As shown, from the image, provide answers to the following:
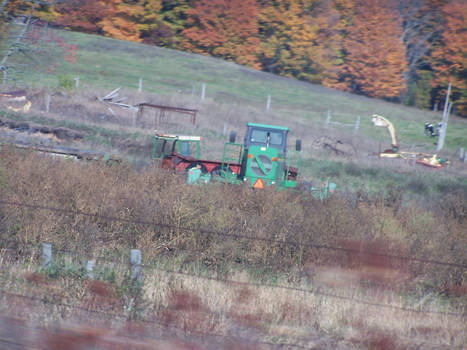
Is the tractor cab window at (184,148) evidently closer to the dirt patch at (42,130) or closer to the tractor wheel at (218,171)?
the tractor wheel at (218,171)

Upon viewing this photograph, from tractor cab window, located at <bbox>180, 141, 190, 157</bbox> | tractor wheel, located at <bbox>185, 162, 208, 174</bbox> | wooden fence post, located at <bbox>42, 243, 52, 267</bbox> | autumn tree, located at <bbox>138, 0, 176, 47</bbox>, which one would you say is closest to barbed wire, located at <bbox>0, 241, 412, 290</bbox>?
wooden fence post, located at <bbox>42, 243, 52, 267</bbox>

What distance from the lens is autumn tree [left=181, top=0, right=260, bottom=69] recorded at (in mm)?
39125

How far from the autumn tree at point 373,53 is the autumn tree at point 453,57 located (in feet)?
9.55

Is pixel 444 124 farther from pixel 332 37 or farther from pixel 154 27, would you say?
pixel 154 27

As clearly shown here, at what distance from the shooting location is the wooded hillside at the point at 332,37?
39.8 m

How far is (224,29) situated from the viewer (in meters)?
40.0

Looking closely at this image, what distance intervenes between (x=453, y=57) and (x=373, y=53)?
7.11 meters

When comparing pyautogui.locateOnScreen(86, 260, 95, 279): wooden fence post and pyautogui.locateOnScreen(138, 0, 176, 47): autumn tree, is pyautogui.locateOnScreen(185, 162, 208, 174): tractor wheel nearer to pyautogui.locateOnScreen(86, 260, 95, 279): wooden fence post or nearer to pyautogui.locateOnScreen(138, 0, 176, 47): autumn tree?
pyautogui.locateOnScreen(86, 260, 95, 279): wooden fence post

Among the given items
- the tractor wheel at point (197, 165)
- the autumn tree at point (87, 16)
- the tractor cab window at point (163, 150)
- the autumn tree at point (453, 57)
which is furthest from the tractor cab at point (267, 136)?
the autumn tree at point (453, 57)

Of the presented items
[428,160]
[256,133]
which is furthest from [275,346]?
[428,160]

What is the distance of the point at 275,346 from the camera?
232 inches

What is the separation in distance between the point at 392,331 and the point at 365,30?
3853 cm

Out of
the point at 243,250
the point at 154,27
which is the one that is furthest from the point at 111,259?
the point at 154,27

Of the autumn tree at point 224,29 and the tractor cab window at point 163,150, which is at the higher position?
the autumn tree at point 224,29
